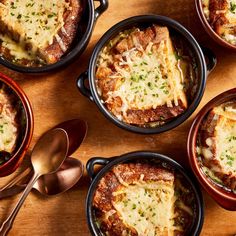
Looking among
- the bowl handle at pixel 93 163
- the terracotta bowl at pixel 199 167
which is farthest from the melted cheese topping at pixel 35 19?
the terracotta bowl at pixel 199 167

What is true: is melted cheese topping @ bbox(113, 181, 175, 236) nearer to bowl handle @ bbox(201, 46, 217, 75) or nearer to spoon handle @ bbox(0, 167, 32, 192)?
spoon handle @ bbox(0, 167, 32, 192)

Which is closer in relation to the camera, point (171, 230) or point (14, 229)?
point (171, 230)

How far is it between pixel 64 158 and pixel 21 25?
901mm

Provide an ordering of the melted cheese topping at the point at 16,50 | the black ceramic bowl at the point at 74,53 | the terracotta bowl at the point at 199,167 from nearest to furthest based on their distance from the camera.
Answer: the terracotta bowl at the point at 199,167
the black ceramic bowl at the point at 74,53
the melted cheese topping at the point at 16,50

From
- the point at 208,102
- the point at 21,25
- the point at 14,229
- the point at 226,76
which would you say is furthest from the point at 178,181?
the point at 21,25

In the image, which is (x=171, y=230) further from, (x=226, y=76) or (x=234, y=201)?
(x=226, y=76)

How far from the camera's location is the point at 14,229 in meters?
3.77

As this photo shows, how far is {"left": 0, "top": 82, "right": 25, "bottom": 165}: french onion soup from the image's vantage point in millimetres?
3574

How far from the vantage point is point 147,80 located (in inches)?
139

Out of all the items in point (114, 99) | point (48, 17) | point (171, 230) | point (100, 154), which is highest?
point (48, 17)

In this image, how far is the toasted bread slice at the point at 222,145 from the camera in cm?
343

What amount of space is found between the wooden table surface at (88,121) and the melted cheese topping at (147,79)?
300mm

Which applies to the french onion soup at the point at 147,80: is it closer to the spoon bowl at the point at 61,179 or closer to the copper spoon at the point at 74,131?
the copper spoon at the point at 74,131

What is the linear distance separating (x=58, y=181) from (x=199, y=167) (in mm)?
930
